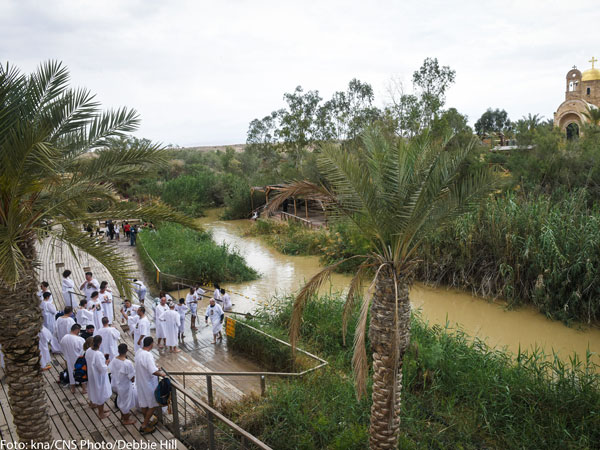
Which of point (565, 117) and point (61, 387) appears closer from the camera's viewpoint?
point (61, 387)

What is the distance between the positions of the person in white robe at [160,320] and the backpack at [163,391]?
4.16 m

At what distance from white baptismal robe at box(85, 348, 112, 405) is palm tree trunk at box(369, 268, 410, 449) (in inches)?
166

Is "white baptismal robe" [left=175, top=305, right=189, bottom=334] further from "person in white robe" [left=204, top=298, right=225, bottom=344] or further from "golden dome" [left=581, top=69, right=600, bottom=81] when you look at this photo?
"golden dome" [left=581, top=69, right=600, bottom=81]

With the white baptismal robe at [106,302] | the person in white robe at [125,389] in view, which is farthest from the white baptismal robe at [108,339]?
the white baptismal robe at [106,302]

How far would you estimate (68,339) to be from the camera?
763 centimetres

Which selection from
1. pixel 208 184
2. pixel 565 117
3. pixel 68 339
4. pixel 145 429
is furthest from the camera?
pixel 208 184

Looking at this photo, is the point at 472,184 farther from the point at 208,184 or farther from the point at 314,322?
the point at 208,184

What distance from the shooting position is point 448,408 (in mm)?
7410

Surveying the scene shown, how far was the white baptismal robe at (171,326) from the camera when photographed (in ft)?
33.7

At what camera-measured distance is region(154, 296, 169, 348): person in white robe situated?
10.4 m

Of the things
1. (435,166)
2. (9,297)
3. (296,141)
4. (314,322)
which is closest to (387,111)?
(296,141)

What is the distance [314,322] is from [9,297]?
756 cm

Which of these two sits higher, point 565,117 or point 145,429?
point 565,117

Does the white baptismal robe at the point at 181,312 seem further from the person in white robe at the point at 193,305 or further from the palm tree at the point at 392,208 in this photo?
the palm tree at the point at 392,208
